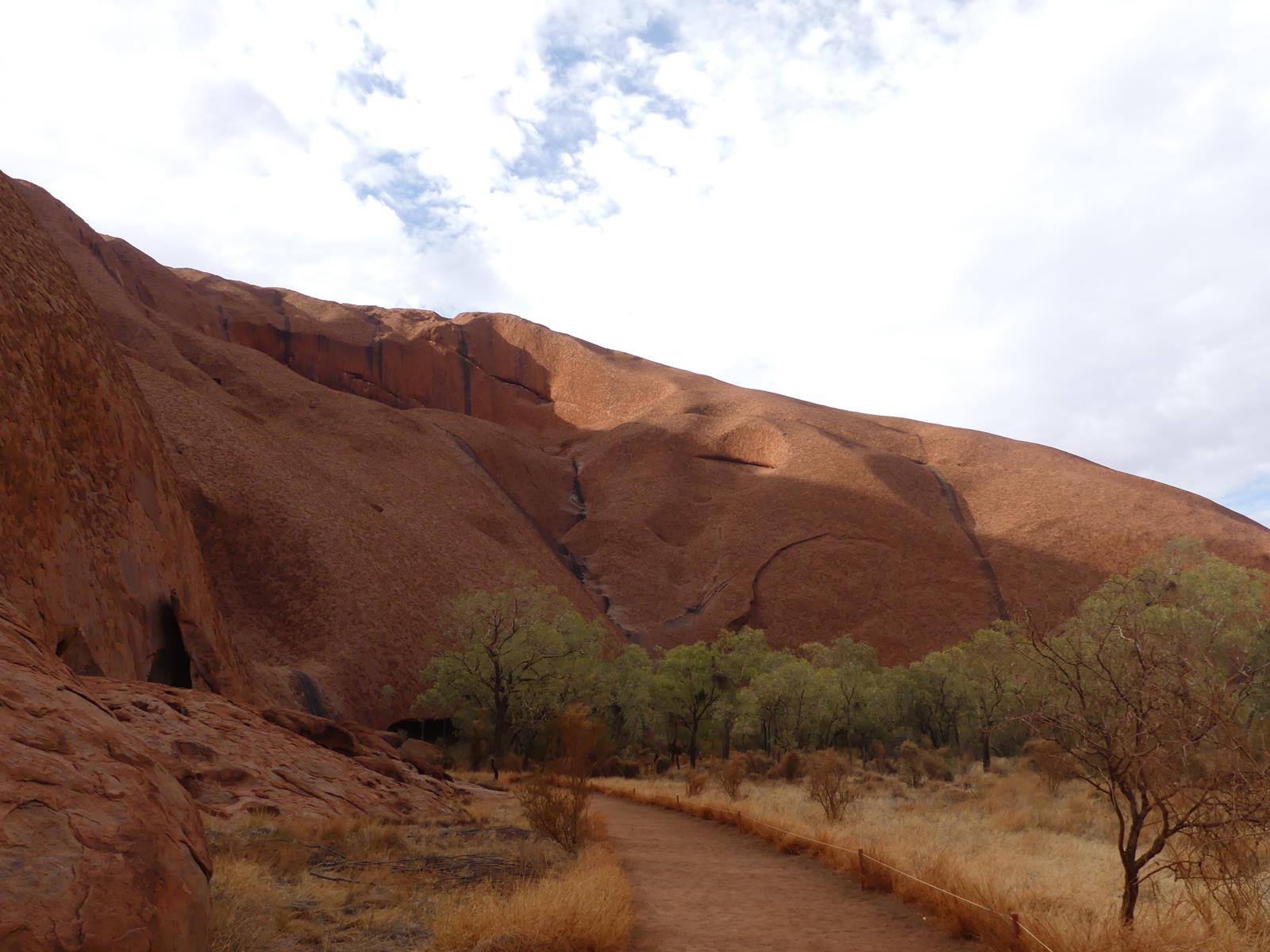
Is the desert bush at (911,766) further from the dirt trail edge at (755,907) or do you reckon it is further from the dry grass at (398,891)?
the dry grass at (398,891)

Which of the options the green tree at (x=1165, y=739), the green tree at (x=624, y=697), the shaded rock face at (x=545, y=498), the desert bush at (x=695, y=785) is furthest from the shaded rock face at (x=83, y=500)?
the green tree at (x=624, y=697)

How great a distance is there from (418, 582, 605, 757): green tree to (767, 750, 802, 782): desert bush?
34.1 ft

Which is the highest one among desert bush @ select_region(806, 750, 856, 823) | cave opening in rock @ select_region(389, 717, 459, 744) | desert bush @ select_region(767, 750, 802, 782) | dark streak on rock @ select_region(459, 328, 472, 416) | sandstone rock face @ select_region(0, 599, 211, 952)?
dark streak on rock @ select_region(459, 328, 472, 416)

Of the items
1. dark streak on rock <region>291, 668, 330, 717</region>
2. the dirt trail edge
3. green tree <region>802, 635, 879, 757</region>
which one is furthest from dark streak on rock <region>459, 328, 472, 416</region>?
the dirt trail edge

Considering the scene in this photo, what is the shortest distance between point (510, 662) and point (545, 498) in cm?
4153

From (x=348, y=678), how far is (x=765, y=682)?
20.3 m

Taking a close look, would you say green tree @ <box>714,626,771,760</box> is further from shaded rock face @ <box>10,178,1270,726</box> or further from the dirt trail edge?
the dirt trail edge

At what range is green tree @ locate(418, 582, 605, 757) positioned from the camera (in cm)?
3550

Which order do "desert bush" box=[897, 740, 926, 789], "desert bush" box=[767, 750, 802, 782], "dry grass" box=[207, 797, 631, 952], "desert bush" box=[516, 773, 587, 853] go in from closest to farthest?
"dry grass" box=[207, 797, 631, 952] < "desert bush" box=[516, 773, 587, 853] < "desert bush" box=[897, 740, 926, 789] < "desert bush" box=[767, 750, 802, 782]

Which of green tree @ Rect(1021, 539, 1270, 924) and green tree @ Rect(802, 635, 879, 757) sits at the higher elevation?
green tree @ Rect(1021, 539, 1270, 924)

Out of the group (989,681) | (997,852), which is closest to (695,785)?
(997,852)

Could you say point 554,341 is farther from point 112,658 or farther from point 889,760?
point 112,658

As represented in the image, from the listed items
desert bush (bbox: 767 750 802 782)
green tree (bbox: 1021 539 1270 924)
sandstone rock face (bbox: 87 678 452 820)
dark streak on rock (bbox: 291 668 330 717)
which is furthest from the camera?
dark streak on rock (bbox: 291 668 330 717)

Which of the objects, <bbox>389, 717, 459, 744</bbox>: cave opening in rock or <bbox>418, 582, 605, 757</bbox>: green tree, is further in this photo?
<bbox>389, 717, 459, 744</bbox>: cave opening in rock
